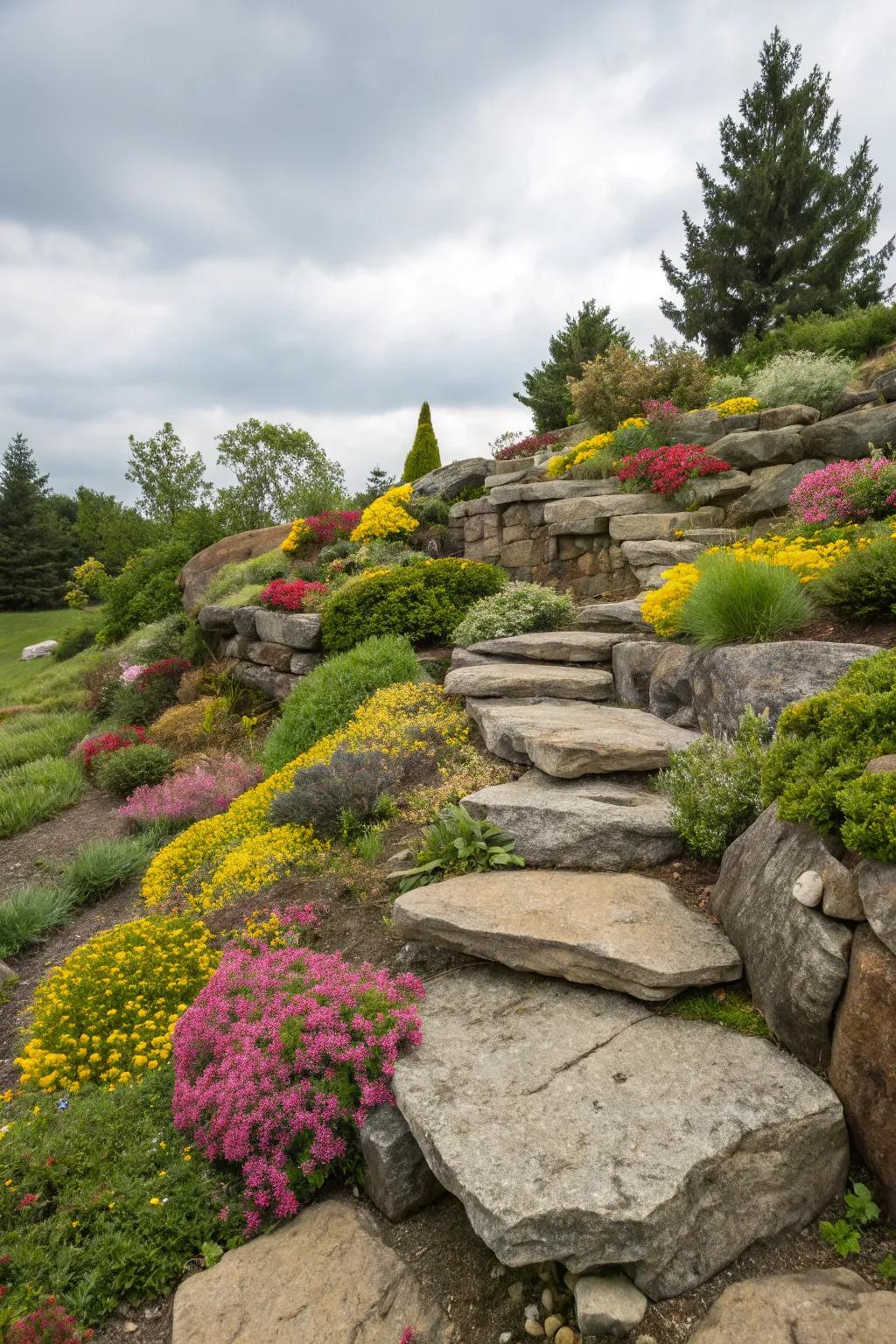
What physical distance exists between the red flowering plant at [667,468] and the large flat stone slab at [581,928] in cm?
737

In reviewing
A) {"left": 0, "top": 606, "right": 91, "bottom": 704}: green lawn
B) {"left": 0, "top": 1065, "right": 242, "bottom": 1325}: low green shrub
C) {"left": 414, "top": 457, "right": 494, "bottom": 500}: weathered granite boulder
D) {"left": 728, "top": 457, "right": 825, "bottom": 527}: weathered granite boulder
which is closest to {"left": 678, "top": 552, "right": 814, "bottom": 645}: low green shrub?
{"left": 728, "top": 457, "right": 825, "bottom": 527}: weathered granite boulder

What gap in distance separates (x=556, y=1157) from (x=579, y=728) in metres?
2.81

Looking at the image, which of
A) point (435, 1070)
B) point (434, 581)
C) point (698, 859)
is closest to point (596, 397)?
point (434, 581)

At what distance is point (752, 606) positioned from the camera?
4.90 metres

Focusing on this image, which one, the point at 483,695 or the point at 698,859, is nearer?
the point at 698,859

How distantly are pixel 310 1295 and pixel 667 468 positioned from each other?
9.57 m

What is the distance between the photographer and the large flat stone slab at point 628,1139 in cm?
202

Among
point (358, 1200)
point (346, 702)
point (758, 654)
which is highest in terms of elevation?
point (758, 654)

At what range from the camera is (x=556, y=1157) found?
2.19 metres

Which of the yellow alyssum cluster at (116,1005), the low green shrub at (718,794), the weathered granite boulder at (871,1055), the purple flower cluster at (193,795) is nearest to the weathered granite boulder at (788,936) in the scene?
the weathered granite boulder at (871,1055)

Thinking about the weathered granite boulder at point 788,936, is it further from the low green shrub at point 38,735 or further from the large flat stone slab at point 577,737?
the low green shrub at point 38,735

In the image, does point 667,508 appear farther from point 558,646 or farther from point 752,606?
point 752,606

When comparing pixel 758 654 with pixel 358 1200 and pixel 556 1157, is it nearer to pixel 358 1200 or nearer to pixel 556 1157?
pixel 556 1157

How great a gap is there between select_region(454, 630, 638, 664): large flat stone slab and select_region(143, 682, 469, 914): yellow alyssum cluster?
0.81 m
